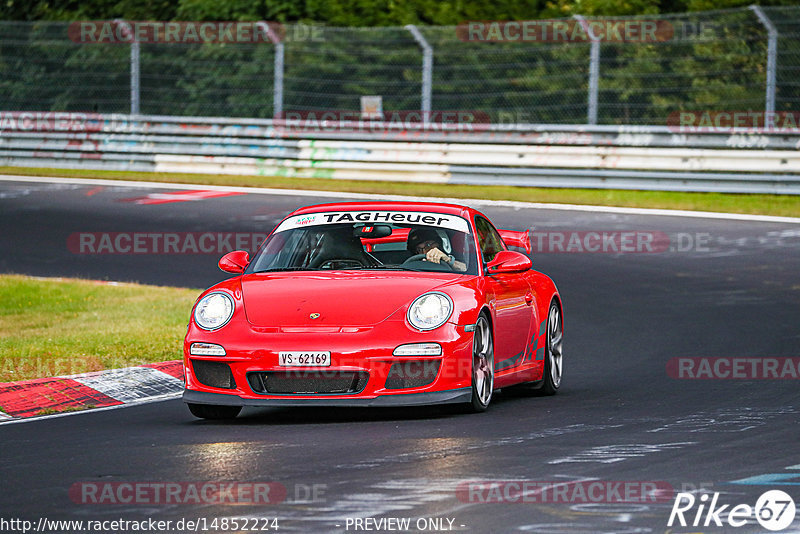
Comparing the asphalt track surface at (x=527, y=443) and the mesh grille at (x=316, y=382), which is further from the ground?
the mesh grille at (x=316, y=382)

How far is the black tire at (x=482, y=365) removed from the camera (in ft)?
28.0

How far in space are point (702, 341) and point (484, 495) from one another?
6294mm

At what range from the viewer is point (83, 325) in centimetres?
1325

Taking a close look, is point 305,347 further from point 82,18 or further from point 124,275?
point 82,18

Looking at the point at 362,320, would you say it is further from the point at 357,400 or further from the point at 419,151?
the point at 419,151

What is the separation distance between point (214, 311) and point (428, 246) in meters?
1.58

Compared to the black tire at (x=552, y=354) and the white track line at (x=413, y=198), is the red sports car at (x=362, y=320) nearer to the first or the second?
the black tire at (x=552, y=354)

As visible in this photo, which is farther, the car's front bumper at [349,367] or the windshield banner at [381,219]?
the windshield banner at [381,219]

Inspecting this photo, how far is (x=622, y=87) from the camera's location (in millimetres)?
22719

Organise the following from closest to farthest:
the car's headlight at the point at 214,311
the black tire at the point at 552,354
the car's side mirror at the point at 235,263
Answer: the car's headlight at the point at 214,311 < the car's side mirror at the point at 235,263 < the black tire at the point at 552,354

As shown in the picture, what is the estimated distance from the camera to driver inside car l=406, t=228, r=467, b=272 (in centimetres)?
931

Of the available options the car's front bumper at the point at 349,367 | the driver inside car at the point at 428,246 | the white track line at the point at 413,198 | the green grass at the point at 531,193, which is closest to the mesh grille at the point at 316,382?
the car's front bumper at the point at 349,367

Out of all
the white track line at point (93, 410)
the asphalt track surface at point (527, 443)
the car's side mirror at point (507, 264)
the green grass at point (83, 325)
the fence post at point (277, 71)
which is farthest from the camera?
the fence post at point (277, 71)

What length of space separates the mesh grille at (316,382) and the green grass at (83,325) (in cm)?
270
